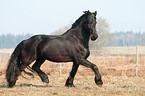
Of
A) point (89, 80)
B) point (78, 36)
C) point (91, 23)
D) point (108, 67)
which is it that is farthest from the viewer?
point (108, 67)

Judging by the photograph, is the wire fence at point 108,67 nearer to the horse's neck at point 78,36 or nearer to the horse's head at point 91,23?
the horse's neck at point 78,36

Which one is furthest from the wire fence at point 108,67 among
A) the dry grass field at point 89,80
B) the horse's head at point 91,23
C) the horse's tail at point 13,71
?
the horse's head at point 91,23

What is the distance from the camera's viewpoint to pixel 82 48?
6129 mm

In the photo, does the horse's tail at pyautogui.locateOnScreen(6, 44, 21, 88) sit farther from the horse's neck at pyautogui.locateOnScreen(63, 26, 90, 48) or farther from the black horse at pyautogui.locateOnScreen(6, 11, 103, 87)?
the horse's neck at pyautogui.locateOnScreen(63, 26, 90, 48)

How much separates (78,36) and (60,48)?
0.63 metres

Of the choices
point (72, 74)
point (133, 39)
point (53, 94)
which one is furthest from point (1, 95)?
point (133, 39)

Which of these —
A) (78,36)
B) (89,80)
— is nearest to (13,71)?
(78,36)

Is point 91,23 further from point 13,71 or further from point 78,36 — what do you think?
point 13,71

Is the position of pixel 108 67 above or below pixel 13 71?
below

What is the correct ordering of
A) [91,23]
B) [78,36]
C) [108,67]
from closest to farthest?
[91,23] → [78,36] → [108,67]

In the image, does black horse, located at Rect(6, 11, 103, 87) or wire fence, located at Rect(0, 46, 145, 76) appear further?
wire fence, located at Rect(0, 46, 145, 76)

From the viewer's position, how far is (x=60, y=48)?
6.20 meters

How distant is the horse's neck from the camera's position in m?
6.25

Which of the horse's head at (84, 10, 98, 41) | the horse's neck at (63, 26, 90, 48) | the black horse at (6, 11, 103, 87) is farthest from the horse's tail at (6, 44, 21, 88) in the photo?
the horse's head at (84, 10, 98, 41)
